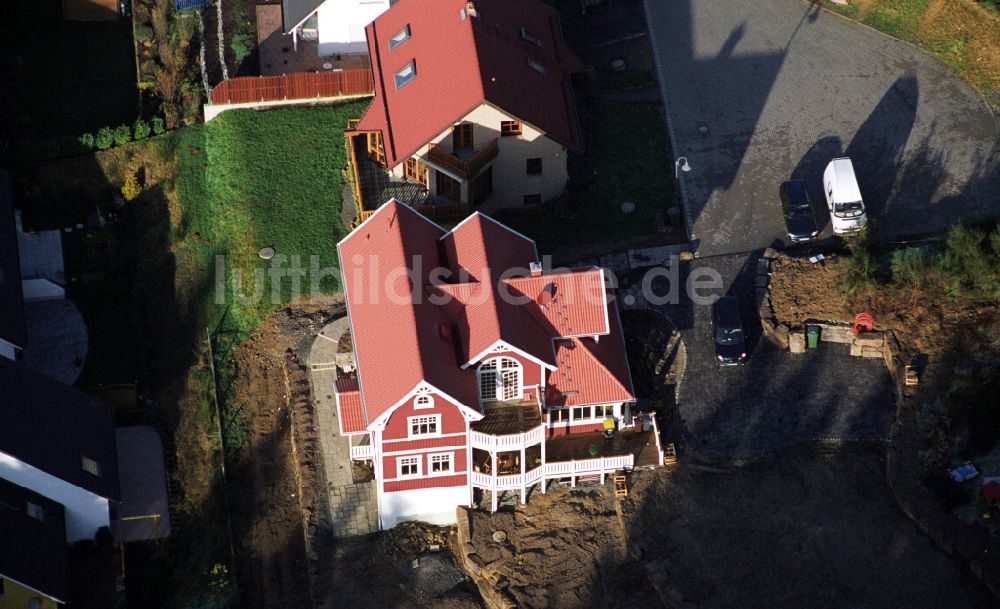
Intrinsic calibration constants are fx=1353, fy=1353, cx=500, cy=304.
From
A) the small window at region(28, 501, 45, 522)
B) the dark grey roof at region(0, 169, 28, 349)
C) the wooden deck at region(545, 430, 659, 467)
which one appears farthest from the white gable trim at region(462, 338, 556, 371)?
the dark grey roof at region(0, 169, 28, 349)

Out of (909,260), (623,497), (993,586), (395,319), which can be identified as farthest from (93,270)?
(993,586)

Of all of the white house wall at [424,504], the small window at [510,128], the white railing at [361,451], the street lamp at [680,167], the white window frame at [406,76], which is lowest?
the white house wall at [424,504]

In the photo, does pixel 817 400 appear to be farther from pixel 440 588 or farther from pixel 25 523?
pixel 25 523

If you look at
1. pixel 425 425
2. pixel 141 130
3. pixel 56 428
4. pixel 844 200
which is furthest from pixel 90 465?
pixel 844 200

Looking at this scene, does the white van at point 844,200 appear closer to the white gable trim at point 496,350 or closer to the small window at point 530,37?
the small window at point 530,37

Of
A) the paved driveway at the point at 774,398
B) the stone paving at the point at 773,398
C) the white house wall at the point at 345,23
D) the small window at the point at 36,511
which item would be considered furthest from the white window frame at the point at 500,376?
the white house wall at the point at 345,23

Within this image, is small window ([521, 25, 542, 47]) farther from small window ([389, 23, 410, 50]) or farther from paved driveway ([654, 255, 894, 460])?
paved driveway ([654, 255, 894, 460])
